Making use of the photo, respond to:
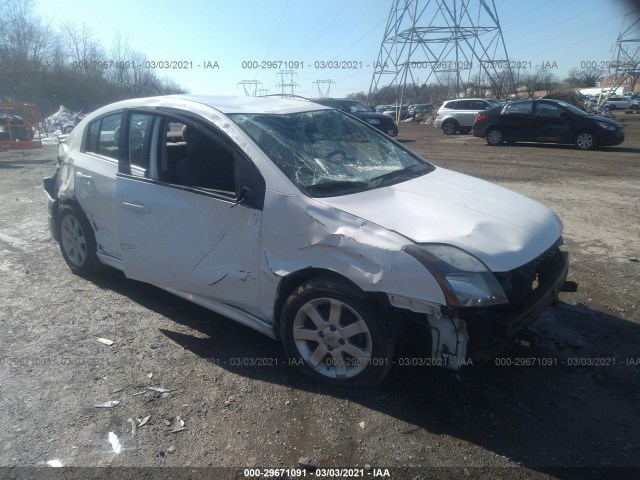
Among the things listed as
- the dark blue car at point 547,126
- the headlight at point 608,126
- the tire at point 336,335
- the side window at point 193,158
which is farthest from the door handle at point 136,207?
the headlight at point 608,126

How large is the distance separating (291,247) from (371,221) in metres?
0.53

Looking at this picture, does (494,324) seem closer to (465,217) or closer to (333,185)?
(465,217)

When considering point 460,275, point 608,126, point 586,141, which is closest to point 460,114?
point 586,141

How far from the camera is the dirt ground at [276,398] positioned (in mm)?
2594

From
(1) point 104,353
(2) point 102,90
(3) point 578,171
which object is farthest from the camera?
(2) point 102,90

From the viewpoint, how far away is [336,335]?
3.07 meters

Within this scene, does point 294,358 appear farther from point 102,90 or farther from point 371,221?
point 102,90

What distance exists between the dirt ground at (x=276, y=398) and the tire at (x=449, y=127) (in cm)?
2133

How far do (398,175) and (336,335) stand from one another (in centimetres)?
138

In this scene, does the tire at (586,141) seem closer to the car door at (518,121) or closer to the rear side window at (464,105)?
the car door at (518,121)

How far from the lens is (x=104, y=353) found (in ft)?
12.0

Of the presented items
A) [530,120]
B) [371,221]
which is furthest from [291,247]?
[530,120]

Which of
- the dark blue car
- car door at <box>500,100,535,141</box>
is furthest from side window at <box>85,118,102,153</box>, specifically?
car door at <box>500,100,535,141</box>

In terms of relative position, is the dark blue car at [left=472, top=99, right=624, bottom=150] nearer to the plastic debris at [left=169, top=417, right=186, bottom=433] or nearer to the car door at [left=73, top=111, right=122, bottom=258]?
the car door at [left=73, top=111, right=122, bottom=258]
